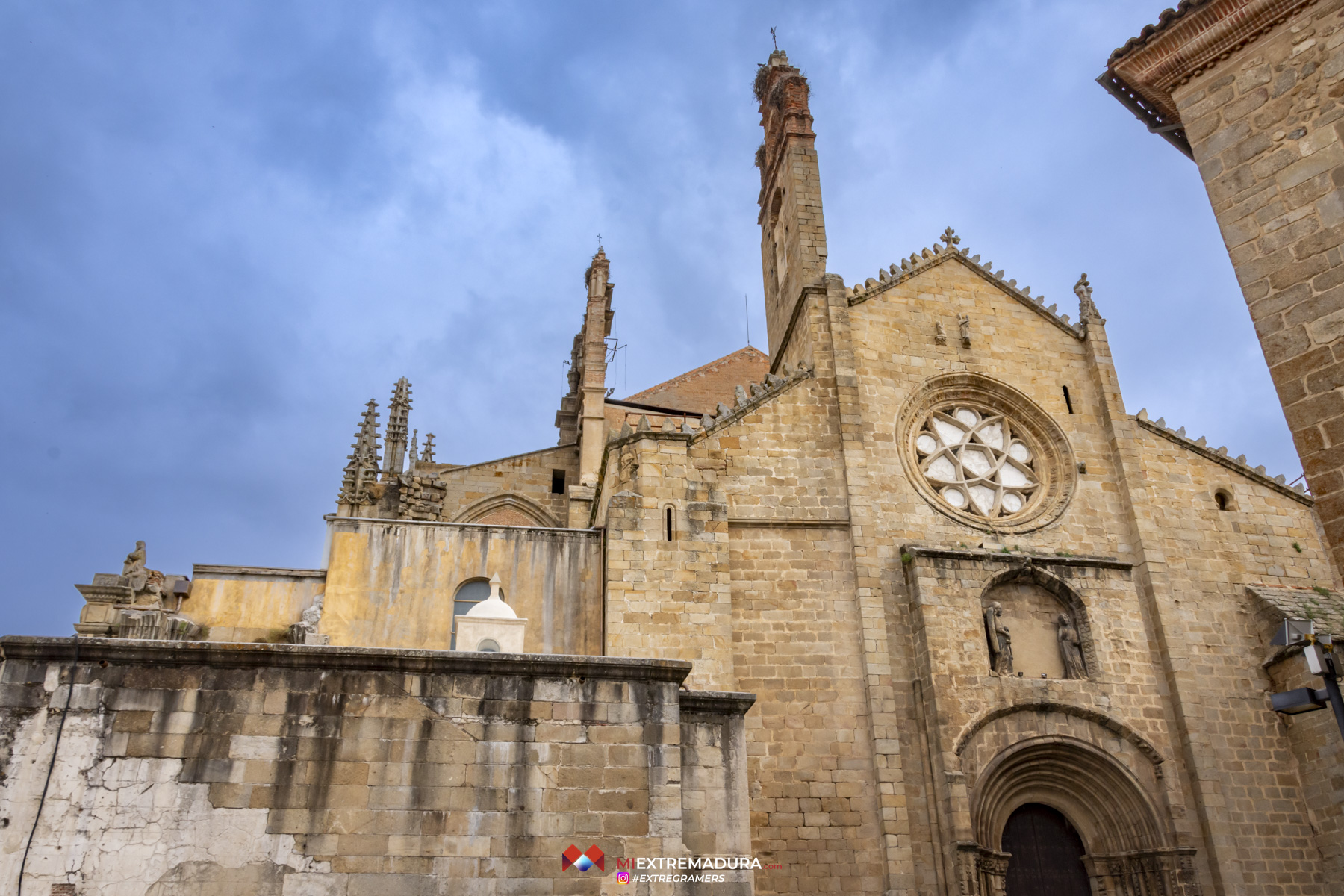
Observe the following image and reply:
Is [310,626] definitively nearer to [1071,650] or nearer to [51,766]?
[51,766]

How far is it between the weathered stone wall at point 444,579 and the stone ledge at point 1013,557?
187 inches

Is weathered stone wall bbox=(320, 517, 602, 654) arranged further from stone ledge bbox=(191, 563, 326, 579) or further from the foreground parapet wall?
the foreground parapet wall

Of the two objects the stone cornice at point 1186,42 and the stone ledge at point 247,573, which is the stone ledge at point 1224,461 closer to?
the stone cornice at point 1186,42

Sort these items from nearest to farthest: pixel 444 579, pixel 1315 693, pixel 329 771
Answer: pixel 329 771, pixel 1315 693, pixel 444 579

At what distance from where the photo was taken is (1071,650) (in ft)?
47.5

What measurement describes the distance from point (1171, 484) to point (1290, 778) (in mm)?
4676

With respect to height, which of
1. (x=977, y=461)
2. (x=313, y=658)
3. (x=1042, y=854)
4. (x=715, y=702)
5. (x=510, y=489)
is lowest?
(x=1042, y=854)

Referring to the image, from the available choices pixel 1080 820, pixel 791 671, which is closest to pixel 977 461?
pixel 791 671

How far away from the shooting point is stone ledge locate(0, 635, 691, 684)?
311 inches

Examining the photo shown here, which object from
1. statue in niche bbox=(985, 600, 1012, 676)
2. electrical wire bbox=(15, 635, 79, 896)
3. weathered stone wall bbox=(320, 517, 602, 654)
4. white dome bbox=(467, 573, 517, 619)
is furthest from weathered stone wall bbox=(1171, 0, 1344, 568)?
electrical wire bbox=(15, 635, 79, 896)

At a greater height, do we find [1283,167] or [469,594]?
[1283,167]

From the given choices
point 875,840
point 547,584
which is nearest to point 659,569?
point 547,584

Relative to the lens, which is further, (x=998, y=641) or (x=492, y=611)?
(x=998, y=641)

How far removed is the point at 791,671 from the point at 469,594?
15.2ft
